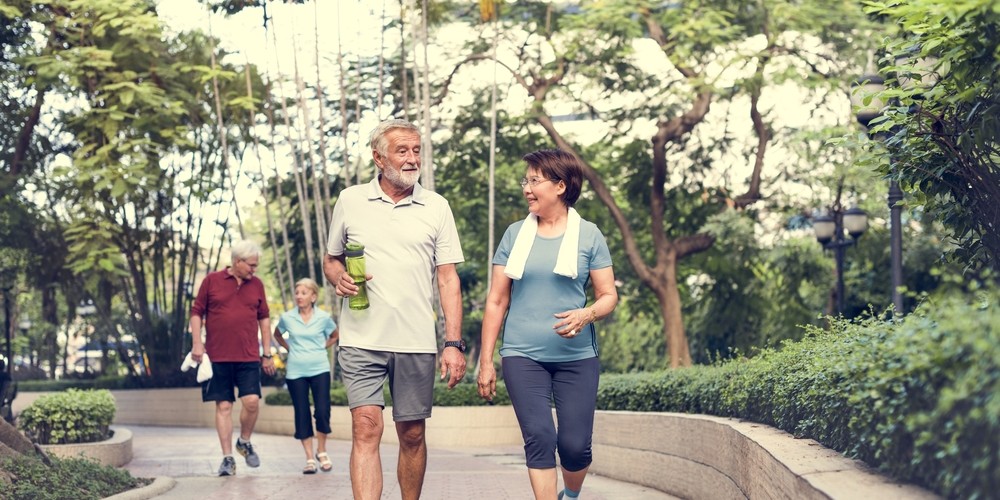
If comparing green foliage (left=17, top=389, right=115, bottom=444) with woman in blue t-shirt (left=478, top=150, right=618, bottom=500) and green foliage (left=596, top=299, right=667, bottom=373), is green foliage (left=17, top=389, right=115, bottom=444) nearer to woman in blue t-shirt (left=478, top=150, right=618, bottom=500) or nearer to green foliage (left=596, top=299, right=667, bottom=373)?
woman in blue t-shirt (left=478, top=150, right=618, bottom=500)

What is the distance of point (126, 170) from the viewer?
63.6ft

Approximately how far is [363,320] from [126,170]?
13338mm

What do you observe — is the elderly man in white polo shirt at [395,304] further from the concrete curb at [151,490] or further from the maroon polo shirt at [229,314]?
the maroon polo shirt at [229,314]

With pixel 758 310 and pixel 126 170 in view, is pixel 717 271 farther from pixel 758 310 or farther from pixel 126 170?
pixel 126 170

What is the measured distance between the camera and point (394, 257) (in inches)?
274

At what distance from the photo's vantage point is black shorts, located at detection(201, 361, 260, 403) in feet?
39.1

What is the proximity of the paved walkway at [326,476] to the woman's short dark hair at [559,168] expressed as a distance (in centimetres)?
372

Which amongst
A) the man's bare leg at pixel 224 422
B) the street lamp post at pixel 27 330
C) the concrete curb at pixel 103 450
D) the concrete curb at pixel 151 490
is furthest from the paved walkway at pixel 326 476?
the street lamp post at pixel 27 330

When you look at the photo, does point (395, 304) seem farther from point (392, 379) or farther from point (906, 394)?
point (906, 394)

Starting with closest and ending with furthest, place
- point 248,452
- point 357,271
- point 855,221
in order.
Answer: point 357,271
point 248,452
point 855,221

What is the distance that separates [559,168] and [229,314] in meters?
5.72

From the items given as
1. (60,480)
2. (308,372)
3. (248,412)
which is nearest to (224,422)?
(248,412)

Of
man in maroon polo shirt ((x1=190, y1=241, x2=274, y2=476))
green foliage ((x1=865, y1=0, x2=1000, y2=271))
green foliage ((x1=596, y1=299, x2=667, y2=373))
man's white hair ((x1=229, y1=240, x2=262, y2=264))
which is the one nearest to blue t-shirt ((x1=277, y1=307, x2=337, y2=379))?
man in maroon polo shirt ((x1=190, y1=241, x2=274, y2=476))

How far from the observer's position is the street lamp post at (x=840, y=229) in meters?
19.4
